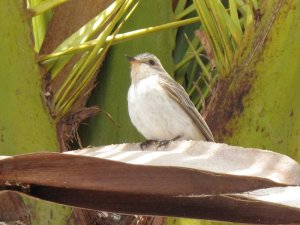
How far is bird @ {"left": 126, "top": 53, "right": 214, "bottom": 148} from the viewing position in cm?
343

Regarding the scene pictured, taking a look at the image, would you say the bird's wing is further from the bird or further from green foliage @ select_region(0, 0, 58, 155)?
green foliage @ select_region(0, 0, 58, 155)

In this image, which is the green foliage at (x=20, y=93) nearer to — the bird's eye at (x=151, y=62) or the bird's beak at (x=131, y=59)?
the bird's beak at (x=131, y=59)

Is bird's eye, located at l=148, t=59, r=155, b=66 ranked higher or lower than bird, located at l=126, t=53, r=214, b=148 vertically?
higher

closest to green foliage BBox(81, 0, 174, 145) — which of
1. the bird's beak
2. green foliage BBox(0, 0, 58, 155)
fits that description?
the bird's beak

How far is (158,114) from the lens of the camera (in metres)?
3.60

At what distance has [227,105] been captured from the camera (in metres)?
2.40

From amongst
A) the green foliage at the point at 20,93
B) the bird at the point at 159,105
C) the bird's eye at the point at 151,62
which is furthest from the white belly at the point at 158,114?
the green foliage at the point at 20,93

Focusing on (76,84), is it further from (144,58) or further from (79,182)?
(79,182)

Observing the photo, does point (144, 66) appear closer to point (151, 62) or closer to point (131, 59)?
point (151, 62)

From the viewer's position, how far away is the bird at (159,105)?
343 centimetres

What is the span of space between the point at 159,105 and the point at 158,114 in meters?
0.08

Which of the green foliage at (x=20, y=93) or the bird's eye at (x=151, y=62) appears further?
the bird's eye at (x=151, y=62)

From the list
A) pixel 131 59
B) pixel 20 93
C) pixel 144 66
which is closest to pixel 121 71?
pixel 131 59

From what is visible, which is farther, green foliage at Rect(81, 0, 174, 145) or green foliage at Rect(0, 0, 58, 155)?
green foliage at Rect(81, 0, 174, 145)
